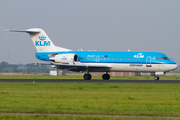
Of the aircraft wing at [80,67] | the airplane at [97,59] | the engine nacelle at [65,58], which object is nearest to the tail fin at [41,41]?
the airplane at [97,59]

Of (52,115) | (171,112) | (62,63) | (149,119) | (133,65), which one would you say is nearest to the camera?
(149,119)

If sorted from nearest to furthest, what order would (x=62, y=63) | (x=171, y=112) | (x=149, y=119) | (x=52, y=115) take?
(x=149, y=119)
(x=52, y=115)
(x=171, y=112)
(x=62, y=63)

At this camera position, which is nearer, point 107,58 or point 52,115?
point 52,115

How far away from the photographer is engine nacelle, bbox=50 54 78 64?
4875cm

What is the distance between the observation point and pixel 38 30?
171 feet

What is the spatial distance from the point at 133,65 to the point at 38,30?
16.6 metres

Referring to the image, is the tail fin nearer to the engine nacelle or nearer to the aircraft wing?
the engine nacelle

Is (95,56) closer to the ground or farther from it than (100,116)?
farther from it

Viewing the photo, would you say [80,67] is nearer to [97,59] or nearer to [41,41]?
[97,59]

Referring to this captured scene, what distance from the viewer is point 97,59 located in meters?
48.5

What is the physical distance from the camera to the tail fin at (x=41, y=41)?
51656mm

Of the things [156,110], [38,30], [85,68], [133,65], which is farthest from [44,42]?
[156,110]

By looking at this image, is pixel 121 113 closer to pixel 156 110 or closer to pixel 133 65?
pixel 156 110

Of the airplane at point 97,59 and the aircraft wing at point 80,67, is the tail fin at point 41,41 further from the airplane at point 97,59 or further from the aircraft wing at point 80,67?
the aircraft wing at point 80,67
